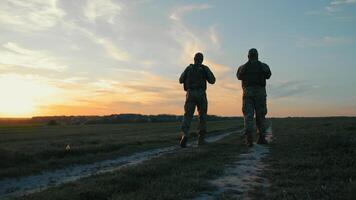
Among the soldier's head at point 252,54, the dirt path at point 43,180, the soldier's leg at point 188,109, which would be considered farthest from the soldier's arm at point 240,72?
the dirt path at point 43,180

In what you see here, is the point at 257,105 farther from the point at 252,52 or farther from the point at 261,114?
the point at 252,52

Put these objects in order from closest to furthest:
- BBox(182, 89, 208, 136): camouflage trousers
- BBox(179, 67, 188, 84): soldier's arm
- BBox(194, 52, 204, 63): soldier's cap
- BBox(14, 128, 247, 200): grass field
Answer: BBox(14, 128, 247, 200): grass field, BBox(194, 52, 204, 63): soldier's cap, BBox(182, 89, 208, 136): camouflage trousers, BBox(179, 67, 188, 84): soldier's arm

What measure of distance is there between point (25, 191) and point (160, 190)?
2563 millimetres

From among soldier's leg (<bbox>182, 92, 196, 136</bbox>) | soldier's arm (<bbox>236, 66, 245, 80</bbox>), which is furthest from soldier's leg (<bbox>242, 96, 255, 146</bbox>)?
soldier's leg (<bbox>182, 92, 196, 136</bbox>)

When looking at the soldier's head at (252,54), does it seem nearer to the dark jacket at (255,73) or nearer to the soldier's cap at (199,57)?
the dark jacket at (255,73)

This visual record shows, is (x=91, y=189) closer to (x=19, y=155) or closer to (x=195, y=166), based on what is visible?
(x=195, y=166)

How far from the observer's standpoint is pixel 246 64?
50.9ft

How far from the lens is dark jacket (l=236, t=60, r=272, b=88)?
15391mm

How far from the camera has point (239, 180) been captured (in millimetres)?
7672

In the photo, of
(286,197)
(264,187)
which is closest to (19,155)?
(264,187)

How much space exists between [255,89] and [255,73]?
0.48 meters

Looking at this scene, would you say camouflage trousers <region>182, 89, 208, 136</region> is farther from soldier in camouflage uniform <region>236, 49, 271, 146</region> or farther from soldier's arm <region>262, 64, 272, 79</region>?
soldier's arm <region>262, 64, 272, 79</region>

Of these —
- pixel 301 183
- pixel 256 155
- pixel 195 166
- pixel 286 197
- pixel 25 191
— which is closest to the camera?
pixel 286 197

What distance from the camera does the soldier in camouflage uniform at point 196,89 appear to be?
1619cm
